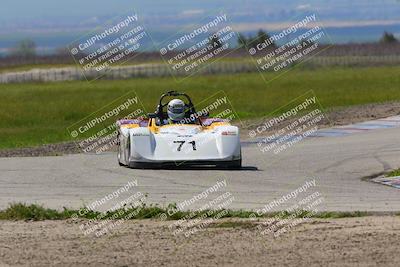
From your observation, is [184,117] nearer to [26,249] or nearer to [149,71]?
[26,249]

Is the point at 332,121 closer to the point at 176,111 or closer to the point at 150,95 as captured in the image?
the point at 176,111

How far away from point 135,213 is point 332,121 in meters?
17.4

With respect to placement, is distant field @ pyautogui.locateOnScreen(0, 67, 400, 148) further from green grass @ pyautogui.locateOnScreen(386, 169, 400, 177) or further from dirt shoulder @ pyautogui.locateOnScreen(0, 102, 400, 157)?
green grass @ pyautogui.locateOnScreen(386, 169, 400, 177)

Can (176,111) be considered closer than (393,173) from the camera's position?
No

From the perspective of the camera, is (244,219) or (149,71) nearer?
(244,219)

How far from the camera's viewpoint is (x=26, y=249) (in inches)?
478

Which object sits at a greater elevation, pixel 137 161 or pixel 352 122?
pixel 137 161

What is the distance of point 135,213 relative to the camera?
46.9 feet

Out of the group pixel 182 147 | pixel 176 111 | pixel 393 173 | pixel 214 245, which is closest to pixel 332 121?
pixel 176 111

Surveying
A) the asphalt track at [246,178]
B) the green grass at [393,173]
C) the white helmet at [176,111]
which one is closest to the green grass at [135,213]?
the asphalt track at [246,178]

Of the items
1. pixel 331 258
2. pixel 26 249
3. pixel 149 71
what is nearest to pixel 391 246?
pixel 331 258

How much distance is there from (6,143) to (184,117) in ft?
32.3

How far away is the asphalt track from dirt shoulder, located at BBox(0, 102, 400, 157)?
5.49 feet

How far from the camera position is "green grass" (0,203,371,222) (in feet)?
46.1
